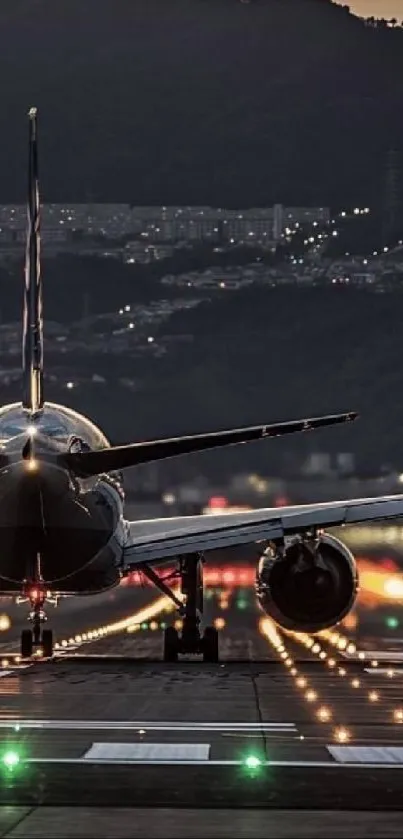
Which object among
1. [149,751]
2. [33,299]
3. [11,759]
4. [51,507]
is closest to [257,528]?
[51,507]

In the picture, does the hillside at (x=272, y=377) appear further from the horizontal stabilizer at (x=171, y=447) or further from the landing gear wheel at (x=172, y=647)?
the horizontal stabilizer at (x=171, y=447)

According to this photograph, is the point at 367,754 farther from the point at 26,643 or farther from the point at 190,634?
the point at 190,634

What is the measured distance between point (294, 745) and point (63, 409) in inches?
840

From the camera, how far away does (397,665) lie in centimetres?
4669

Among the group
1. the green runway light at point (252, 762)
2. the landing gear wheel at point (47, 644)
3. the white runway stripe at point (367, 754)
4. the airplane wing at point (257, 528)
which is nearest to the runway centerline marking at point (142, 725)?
the white runway stripe at point (367, 754)

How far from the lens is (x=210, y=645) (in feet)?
161

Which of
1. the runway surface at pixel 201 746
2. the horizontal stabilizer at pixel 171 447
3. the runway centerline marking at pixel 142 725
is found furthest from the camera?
the horizontal stabilizer at pixel 171 447

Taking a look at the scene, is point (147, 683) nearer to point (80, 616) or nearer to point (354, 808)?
point (354, 808)

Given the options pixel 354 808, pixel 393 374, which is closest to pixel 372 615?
pixel 354 808

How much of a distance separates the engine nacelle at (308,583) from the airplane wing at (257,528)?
89 centimetres

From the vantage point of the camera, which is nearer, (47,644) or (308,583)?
(47,644)

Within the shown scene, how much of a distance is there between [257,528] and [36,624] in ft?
16.8

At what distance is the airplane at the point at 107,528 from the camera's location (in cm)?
4247

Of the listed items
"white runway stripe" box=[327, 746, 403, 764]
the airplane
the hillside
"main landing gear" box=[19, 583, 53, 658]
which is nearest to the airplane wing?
the airplane
